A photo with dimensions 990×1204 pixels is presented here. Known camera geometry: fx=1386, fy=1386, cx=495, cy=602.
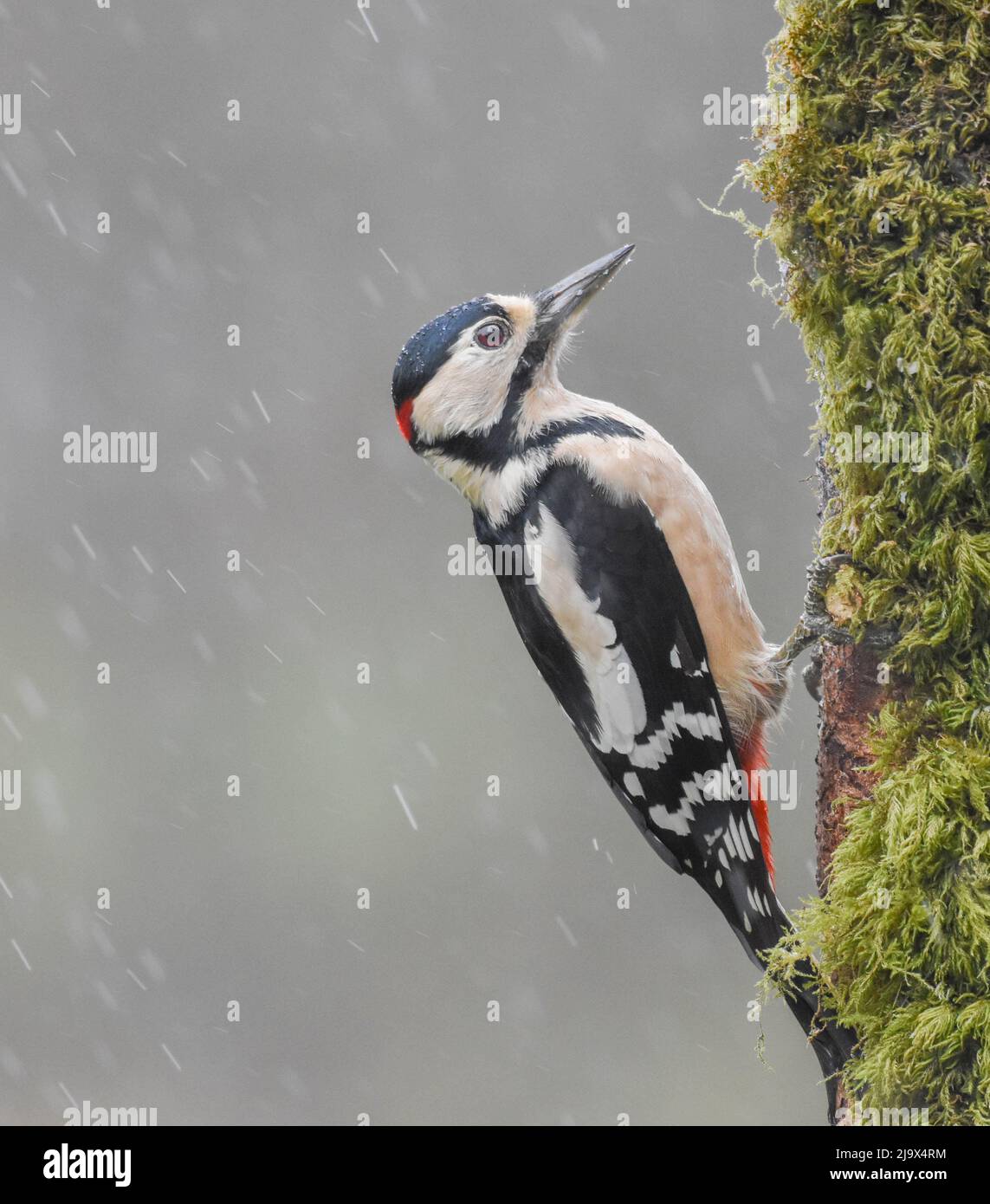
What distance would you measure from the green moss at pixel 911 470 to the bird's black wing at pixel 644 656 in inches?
24.8

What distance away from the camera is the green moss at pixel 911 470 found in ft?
6.72

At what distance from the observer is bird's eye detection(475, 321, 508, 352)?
2.98m

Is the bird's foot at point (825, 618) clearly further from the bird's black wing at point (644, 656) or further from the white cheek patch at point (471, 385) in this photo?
the white cheek patch at point (471, 385)

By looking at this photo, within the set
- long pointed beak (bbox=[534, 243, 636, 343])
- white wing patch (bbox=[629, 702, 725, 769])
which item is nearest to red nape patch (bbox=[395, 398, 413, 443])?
long pointed beak (bbox=[534, 243, 636, 343])

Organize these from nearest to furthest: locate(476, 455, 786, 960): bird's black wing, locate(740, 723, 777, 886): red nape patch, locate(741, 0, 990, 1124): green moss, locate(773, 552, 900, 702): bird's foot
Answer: locate(741, 0, 990, 1124): green moss → locate(773, 552, 900, 702): bird's foot → locate(476, 455, 786, 960): bird's black wing → locate(740, 723, 777, 886): red nape patch

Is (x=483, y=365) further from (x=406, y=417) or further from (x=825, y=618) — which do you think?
(x=825, y=618)

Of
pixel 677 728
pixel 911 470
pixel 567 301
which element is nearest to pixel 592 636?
pixel 677 728

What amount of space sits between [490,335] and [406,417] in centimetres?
26

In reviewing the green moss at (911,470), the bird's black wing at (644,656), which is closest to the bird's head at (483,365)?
the bird's black wing at (644,656)

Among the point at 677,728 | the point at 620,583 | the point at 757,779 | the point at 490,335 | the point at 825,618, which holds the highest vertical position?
the point at 490,335

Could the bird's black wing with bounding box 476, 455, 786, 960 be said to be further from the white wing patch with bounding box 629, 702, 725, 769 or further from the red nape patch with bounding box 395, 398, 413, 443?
the red nape patch with bounding box 395, 398, 413, 443

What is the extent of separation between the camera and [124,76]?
8445 mm

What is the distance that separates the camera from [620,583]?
2.86 metres
